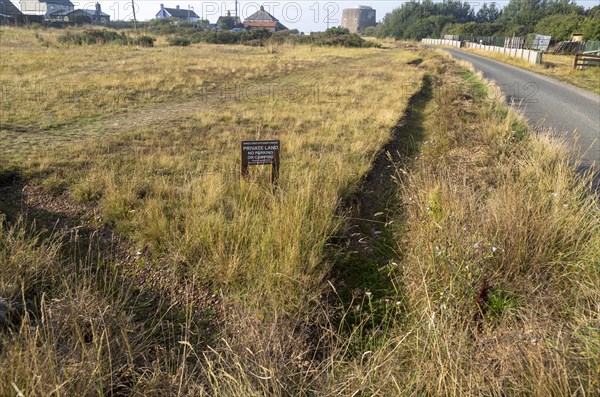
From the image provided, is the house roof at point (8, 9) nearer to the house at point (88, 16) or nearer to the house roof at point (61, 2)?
the house roof at point (61, 2)

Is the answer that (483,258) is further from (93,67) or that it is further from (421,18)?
(421,18)

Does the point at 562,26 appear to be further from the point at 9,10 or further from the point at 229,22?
the point at 9,10

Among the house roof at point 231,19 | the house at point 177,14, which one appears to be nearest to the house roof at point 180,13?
the house at point 177,14

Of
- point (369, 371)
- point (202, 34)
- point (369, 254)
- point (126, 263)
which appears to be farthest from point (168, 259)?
point (202, 34)

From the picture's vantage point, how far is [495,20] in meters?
118

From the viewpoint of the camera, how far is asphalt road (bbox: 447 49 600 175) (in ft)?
26.2

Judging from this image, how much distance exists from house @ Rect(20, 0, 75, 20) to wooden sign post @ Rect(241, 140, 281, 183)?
63.9 m

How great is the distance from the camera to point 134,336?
9.06ft

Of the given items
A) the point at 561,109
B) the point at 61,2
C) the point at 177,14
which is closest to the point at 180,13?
the point at 177,14

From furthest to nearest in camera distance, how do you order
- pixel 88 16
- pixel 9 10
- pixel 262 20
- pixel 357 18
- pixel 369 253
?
1. pixel 357 18
2. pixel 262 20
3. pixel 88 16
4. pixel 9 10
5. pixel 369 253

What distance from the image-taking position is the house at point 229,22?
8738 centimetres

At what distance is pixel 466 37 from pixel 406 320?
84234 mm

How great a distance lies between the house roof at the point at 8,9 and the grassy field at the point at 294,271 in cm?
6489

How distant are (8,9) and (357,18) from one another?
126m
